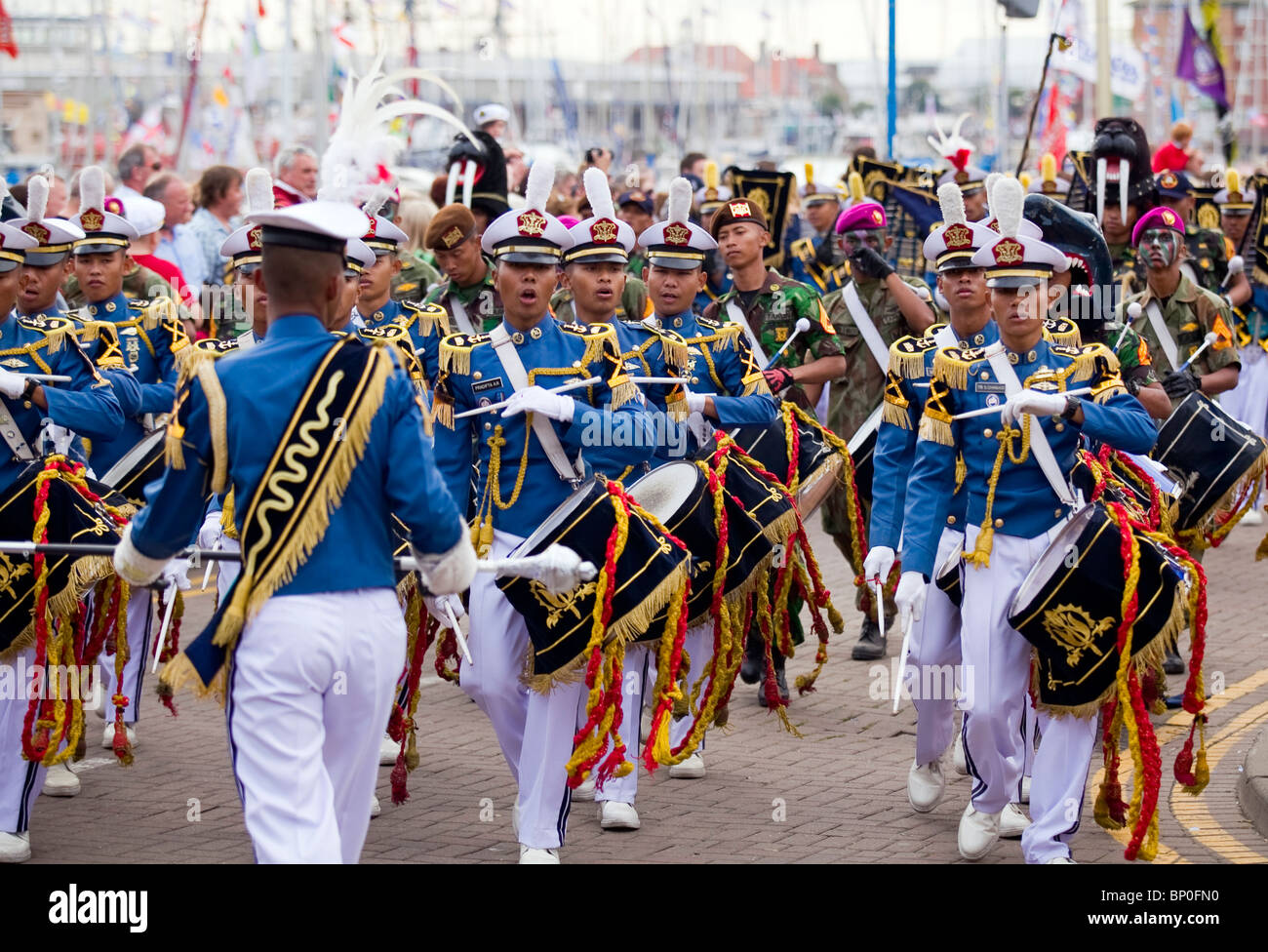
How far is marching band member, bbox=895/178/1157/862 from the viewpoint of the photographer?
631 centimetres

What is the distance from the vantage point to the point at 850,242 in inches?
397

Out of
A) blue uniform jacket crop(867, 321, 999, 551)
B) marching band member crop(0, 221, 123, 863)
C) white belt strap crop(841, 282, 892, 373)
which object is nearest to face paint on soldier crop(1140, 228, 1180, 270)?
white belt strap crop(841, 282, 892, 373)

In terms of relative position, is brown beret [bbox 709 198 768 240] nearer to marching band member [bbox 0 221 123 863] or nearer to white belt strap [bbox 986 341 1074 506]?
white belt strap [bbox 986 341 1074 506]

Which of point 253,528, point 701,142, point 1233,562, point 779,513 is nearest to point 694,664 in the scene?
point 779,513

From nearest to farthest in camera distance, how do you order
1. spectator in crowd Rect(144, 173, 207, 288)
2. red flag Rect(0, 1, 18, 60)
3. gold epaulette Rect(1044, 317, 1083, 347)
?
gold epaulette Rect(1044, 317, 1083, 347)
spectator in crowd Rect(144, 173, 207, 288)
red flag Rect(0, 1, 18, 60)

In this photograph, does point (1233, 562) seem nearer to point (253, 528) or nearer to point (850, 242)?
point (850, 242)

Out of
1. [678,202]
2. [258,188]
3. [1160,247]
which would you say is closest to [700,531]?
[678,202]

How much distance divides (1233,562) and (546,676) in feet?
Answer: 25.6

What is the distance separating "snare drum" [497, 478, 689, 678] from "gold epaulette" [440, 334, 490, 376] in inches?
25.7

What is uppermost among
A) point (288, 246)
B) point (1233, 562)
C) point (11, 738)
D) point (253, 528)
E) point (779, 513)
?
point (288, 246)

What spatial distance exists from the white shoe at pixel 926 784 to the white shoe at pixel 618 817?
102 cm

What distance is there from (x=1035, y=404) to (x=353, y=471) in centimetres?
244

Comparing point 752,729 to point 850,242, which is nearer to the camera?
point 752,729

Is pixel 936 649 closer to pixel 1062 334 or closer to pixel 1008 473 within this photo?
pixel 1008 473
